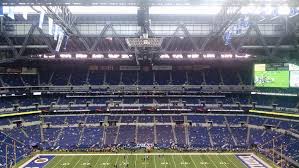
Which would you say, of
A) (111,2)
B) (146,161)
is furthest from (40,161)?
(111,2)

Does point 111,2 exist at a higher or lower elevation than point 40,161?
higher

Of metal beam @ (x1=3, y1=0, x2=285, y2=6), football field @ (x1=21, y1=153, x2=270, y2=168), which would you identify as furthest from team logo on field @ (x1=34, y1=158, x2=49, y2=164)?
metal beam @ (x1=3, y1=0, x2=285, y2=6)

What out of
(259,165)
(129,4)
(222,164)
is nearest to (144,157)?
(222,164)

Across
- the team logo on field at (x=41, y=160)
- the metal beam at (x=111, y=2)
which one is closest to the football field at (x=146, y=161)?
the team logo on field at (x=41, y=160)

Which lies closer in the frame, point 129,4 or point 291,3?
point 291,3

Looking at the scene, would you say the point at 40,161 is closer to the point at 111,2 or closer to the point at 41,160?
the point at 41,160

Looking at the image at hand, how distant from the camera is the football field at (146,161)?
43938mm

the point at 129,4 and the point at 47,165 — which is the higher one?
the point at 129,4

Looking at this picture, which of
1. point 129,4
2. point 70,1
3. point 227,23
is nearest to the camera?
point 70,1

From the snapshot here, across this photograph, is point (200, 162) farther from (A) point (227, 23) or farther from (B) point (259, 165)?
(A) point (227, 23)

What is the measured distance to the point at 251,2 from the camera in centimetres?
3875

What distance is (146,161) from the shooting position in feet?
150

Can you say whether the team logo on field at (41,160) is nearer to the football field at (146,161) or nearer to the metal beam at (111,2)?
the football field at (146,161)

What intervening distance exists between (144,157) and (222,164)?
10.9 meters
